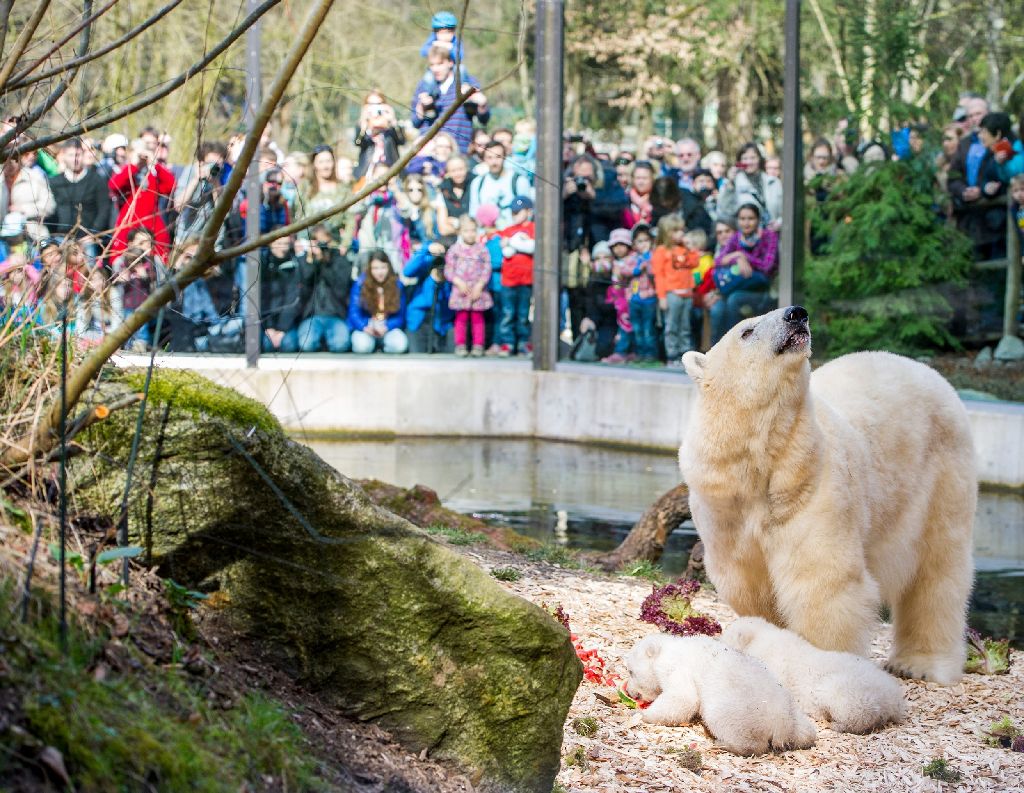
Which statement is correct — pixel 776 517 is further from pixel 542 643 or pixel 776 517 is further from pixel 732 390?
pixel 542 643

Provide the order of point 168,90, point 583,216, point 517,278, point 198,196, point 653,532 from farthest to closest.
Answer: point 517,278, point 583,216, point 653,532, point 198,196, point 168,90

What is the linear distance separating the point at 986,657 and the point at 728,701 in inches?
80.7

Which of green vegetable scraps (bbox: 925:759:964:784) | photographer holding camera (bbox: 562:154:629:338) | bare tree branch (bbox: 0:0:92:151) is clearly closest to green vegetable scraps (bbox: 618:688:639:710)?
green vegetable scraps (bbox: 925:759:964:784)

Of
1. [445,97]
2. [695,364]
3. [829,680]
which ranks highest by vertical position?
[445,97]

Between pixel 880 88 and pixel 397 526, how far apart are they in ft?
31.4

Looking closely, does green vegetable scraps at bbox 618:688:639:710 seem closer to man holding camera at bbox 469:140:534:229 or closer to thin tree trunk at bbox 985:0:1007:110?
thin tree trunk at bbox 985:0:1007:110

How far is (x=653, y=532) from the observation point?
799cm

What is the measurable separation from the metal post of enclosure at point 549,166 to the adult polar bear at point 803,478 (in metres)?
8.86

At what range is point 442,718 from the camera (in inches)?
153

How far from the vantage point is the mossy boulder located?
12.3 ft

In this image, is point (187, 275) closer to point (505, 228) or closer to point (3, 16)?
point (3, 16)

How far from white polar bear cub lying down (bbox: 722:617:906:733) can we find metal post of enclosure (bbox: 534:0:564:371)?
9.67 metres

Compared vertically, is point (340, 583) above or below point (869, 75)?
below

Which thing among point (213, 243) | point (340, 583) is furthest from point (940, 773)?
point (213, 243)
